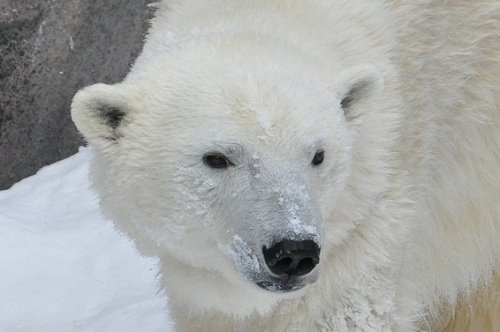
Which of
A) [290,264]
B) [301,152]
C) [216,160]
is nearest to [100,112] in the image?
[216,160]

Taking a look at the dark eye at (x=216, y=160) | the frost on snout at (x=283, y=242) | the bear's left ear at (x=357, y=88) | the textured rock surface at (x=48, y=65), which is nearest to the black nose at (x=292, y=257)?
the frost on snout at (x=283, y=242)

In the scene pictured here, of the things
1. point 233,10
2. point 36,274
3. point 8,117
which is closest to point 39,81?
point 8,117

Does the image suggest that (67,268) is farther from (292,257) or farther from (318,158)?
(292,257)

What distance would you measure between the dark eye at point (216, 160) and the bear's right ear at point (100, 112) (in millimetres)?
283

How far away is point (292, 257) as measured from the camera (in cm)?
247

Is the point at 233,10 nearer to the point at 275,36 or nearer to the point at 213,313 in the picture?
the point at 275,36

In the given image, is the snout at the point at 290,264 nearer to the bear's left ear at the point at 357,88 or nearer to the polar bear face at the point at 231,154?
the polar bear face at the point at 231,154

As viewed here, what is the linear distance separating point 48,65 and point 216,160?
9.69 feet

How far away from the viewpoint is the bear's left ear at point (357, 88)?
2.78 m

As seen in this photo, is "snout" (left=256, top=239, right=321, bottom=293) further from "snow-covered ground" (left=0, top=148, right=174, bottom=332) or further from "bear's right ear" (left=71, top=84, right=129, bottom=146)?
"snow-covered ground" (left=0, top=148, right=174, bottom=332)

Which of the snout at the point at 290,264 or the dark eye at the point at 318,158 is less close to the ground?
the dark eye at the point at 318,158

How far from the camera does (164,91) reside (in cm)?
275

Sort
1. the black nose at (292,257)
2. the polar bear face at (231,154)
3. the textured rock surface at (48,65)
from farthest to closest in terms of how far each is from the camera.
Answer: the textured rock surface at (48,65)
the polar bear face at (231,154)
the black nose at (292,257)

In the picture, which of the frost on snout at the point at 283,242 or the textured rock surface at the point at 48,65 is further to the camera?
the textured rock surface at the point at 48,65
